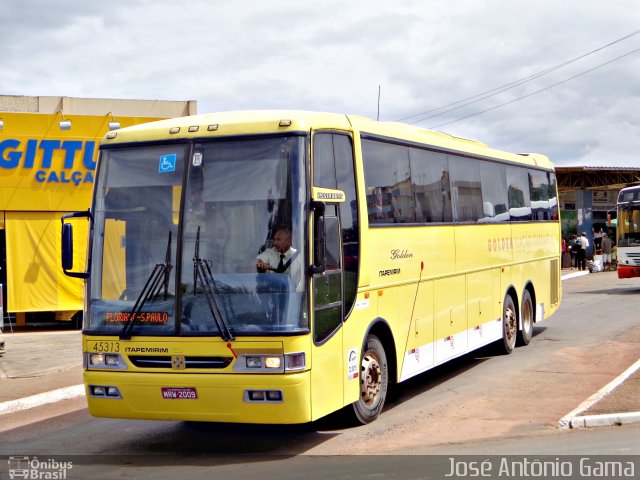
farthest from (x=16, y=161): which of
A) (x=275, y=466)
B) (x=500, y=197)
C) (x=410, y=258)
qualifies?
(x=275, y=466)

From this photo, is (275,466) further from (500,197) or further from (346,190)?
(500,197)

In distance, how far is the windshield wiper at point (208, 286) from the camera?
27.2 feet

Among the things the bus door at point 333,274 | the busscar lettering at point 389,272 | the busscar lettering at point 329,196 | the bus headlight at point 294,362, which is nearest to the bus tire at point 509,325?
the busscar lettering at point 389,272

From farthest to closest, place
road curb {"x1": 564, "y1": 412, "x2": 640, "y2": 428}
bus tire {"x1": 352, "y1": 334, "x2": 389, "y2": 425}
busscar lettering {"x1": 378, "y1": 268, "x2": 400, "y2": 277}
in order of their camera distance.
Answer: busscar lettering {"x1": 378, "y1": 268, "x2": 400, "y2": 277}, bus tire {"x1": 352, "y1": 334, "x2": 389, "y2": 425}, road curb {"x1": 564, "y1": 412, "x2": 640, "y2": 428}

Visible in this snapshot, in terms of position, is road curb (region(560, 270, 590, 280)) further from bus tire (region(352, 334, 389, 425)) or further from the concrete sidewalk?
bus tire (region(352, 334, 389, 425))

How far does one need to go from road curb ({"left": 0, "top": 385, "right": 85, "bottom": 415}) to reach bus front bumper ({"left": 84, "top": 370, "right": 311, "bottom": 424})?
3478 millimetres

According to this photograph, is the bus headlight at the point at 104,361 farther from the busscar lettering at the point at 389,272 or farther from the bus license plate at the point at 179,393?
the busscar lettering at the point at 389,272

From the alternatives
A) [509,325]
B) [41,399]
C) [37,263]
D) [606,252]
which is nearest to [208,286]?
[41,399]

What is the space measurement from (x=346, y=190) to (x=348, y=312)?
1.26 meters

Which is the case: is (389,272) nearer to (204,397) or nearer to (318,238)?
(318,238)

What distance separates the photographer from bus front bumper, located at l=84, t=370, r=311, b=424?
824 cm

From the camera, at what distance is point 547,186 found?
18.6m

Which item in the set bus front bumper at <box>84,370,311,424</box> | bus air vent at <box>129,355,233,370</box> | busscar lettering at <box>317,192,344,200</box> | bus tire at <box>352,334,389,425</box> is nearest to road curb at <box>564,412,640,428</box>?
bus tire at <box>352,334,389,425</box>

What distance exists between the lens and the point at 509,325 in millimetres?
15484
